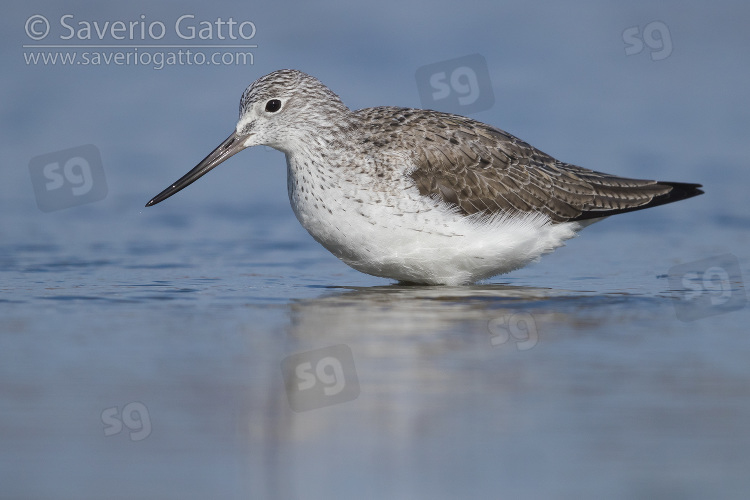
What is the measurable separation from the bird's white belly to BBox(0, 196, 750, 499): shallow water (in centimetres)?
28

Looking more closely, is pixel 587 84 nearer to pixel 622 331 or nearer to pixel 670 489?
pixel 622 331

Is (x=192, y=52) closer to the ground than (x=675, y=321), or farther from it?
farther from it

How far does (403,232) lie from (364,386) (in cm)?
291

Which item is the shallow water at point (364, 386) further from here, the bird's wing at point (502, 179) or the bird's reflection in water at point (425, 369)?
the bird's wing at point (502, 179)

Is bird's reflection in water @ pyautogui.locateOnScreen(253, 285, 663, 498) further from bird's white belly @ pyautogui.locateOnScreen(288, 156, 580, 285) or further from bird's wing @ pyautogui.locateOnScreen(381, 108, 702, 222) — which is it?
bird's wing @ pyautogui.locateOnScreen(381, 108, 702, 222)

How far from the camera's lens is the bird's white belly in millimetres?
9289

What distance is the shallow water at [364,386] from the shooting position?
5184 mm

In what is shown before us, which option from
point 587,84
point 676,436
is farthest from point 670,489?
point 587,84

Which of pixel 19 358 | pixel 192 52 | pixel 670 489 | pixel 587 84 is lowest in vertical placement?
pixel 670 489

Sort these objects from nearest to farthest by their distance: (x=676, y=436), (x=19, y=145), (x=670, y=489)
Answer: (x=670, y=489) → (x=676, y=436) → (x=19, y=145)

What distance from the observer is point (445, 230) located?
9.54 metres

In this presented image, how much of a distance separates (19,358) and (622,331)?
13.9 ft

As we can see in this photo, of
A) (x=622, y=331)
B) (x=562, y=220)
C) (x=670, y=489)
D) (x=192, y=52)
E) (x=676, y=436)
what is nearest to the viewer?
(x=670, y=489)

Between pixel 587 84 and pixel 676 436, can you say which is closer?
pixel 676 436
